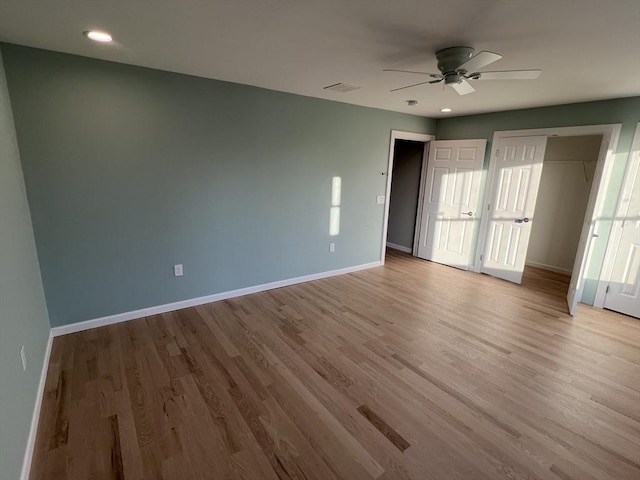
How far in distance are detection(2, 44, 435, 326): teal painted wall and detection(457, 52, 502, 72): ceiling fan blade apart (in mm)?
2113

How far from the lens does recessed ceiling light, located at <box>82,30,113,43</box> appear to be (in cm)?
207

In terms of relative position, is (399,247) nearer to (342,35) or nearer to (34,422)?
(342,35)

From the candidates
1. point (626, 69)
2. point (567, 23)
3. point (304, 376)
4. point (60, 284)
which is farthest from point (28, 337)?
point (626, 69)

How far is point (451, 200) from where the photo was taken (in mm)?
5113

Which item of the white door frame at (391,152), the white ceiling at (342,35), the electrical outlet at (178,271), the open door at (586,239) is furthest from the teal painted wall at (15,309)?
the open door at (586,239)

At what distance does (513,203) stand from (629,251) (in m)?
1.33

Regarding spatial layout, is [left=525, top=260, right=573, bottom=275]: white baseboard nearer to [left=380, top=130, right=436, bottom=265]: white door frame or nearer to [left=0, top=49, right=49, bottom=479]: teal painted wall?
[left=380, top=130, right=436, bottom=265]: white door frame

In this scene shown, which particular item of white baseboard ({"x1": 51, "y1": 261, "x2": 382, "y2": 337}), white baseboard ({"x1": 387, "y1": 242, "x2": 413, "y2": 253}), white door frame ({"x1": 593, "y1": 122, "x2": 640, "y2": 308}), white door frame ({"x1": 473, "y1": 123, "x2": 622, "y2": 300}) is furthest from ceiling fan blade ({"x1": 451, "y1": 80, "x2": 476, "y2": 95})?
white baseboard ({"x1": 387, "y1": 242, "x2": 413, "y2": 253})

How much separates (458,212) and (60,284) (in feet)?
16.9

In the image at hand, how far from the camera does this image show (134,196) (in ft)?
9.61

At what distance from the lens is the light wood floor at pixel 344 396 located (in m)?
1.68

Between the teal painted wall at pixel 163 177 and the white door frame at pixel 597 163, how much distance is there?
1953 millimetres

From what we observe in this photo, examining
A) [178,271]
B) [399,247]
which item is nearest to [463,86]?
[178,271]

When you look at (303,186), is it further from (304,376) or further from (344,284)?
(304,376)
